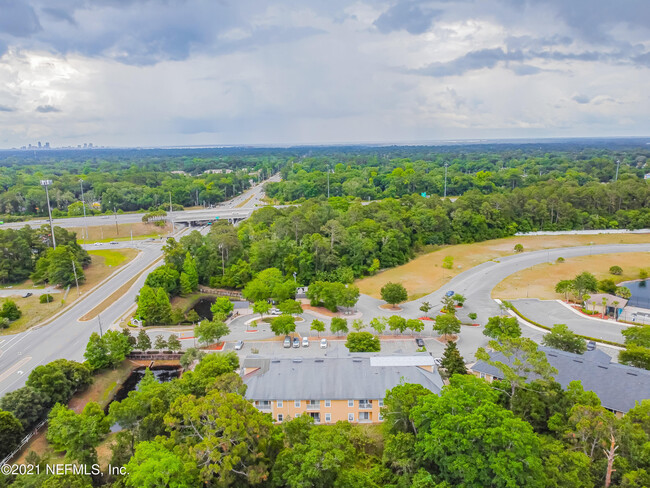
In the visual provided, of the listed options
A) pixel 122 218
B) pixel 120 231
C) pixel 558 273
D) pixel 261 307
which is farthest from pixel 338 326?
pixel 122 218

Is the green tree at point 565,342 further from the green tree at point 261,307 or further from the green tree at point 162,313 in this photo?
the green tree at point 162,313

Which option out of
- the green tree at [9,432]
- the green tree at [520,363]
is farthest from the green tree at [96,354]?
the green tree at [520,363]

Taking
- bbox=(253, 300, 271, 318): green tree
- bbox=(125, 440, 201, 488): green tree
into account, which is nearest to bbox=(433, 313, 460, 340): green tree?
bbox=(253, 300, 271, 318): green tree

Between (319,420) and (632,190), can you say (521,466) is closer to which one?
(319,420)

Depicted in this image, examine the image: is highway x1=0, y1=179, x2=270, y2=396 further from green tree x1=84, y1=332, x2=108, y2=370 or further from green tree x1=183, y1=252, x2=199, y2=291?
green tree x1=183, y1=252, x2=199, y2=291

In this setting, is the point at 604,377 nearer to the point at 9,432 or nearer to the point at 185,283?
the point at 9,432

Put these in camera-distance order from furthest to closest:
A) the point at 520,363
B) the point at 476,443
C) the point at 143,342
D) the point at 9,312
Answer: the point at 9,312 < the point at 143,342 < the point at 520,363 < the point at 476,443

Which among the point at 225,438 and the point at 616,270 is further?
the point at 616,270
